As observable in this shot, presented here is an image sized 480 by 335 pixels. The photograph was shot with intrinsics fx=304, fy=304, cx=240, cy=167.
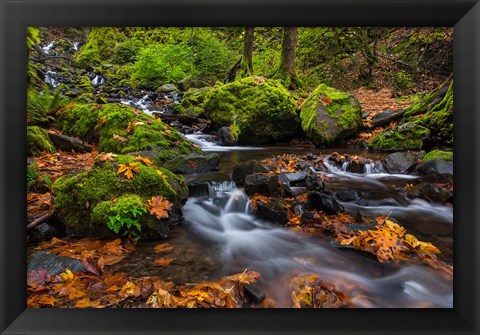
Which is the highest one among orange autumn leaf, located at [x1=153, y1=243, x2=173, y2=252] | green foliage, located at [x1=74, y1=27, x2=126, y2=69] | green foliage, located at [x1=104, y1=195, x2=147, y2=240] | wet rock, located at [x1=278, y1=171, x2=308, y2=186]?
green foliage, located at [x1=74, y1=27, x2=126, y2=69]

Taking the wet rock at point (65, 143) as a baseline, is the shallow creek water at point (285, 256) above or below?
below

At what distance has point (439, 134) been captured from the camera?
7172 millimetres

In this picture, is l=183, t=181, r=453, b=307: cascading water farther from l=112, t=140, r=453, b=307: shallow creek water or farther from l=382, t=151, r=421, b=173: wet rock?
l=382, t=151, r=421, b=173: wet rock

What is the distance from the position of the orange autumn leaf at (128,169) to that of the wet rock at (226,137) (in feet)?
19.9

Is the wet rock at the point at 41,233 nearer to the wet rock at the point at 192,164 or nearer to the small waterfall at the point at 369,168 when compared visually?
the wet rock at the point at 192,164

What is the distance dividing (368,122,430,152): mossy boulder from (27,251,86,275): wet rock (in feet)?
24.3

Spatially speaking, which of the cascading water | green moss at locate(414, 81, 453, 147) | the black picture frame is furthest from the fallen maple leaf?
green moss at locate(414, 81, 453, 147)

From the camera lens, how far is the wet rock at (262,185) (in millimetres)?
4328

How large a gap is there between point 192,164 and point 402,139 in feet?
17.5

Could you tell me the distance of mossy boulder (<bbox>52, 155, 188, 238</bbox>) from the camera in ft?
9.44

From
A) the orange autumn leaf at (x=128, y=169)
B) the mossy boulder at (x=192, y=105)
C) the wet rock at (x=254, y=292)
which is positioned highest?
the mossy boulder at (x=192, y=105)
